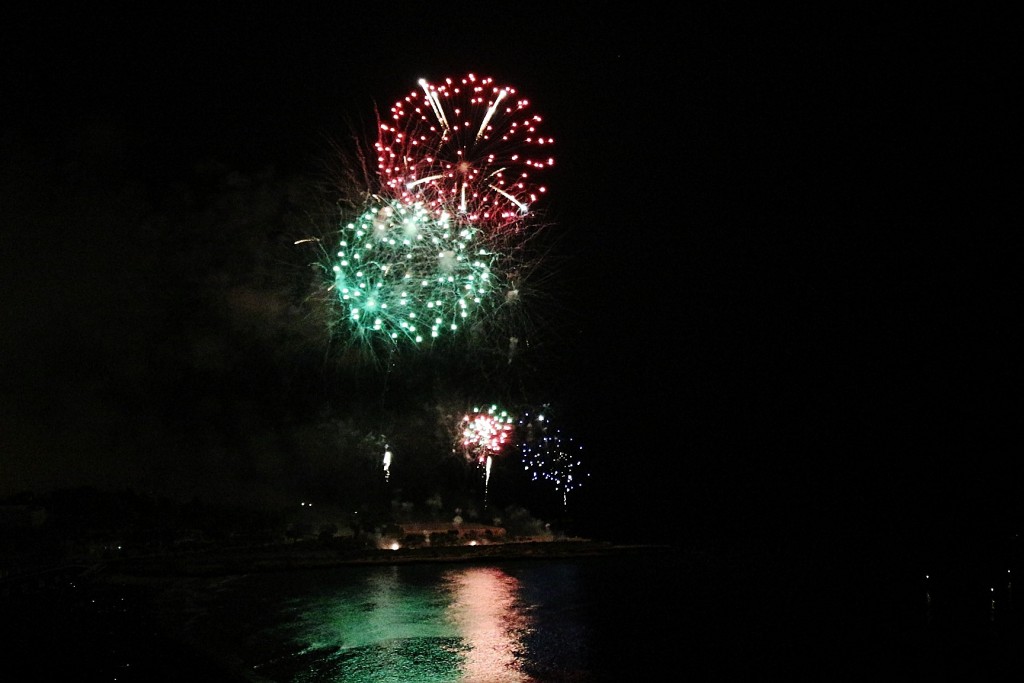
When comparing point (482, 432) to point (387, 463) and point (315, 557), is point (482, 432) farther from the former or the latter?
point (315, 557)

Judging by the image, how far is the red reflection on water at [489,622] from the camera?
275 inches

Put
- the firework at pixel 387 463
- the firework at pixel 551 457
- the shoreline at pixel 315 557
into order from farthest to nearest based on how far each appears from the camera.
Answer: the firework at pixel 551 457
the firework at pixel 387 463
the shoreline at pixel 315 557

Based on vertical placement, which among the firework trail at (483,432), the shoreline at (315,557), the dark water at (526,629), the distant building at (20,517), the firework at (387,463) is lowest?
the dark water at (526,629)

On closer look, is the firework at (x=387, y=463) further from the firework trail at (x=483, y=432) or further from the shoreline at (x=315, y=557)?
the shoreline at (x=315, y=557)

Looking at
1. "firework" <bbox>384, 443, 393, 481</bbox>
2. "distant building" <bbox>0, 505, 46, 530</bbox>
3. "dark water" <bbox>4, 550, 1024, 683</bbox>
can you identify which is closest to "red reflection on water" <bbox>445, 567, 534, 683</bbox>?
"dark water" <bbox>4, 550, 1024, 683</bbox>

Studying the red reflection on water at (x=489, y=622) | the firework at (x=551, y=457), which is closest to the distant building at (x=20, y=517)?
the red reflection on water at (x=489, y=622)

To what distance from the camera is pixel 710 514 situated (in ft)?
79.3

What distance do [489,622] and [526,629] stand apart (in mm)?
611

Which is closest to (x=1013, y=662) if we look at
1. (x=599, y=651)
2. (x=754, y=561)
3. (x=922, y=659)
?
(x=922, y=659)

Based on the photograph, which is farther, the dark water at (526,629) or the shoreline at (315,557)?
the shoreline at (315,557)

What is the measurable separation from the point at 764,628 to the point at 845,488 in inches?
552

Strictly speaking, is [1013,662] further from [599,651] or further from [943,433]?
[943,433]

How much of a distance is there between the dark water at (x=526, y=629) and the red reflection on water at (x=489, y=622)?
0.09ft

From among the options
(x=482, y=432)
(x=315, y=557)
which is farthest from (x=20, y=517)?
(x=482, y=432)
